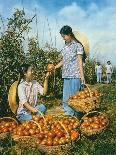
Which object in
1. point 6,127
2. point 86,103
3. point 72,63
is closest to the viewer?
point 6,127

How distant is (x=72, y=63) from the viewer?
799cm

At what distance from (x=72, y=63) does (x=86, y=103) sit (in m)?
0.85

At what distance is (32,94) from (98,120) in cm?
133

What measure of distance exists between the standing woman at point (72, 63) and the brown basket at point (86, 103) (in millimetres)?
342

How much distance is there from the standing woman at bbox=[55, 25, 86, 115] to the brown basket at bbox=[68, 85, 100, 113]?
342mm

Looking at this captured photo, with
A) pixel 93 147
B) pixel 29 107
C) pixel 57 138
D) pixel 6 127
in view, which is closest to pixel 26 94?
pixel 29 107

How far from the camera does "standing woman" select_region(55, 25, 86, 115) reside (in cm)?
786

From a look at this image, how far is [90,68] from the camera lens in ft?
87.0

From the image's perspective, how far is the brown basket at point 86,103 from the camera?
7625mm

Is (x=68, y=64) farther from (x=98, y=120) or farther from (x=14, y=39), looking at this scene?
(x=14, y=39)

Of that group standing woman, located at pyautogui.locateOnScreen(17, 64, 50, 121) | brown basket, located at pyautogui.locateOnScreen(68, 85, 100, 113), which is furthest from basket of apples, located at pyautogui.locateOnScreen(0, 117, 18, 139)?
brown basket, located at pyautogui.locateOnScreen(68, 85, 100, 113)

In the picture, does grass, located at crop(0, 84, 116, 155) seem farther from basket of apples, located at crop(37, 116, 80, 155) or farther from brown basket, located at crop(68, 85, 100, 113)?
brown basket, located at crop(68, 85, 100, 113)

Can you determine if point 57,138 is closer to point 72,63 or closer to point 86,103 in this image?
point 86,103

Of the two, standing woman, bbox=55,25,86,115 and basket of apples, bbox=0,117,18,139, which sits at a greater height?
standing woman, bbox=55,25,86,115
